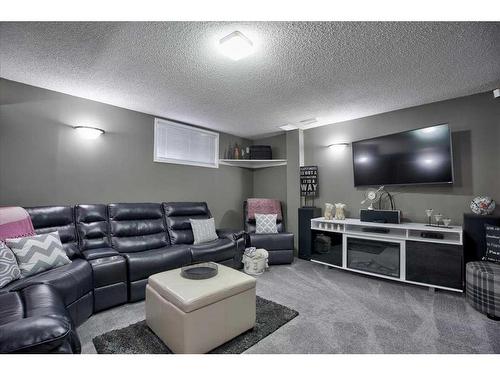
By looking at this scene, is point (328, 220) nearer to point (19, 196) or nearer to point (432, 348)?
point (432, 348)

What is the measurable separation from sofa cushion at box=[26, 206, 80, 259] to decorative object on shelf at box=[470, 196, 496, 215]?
4377 mm

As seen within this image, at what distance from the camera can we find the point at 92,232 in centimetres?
257

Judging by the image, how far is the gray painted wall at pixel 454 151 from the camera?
2.64m

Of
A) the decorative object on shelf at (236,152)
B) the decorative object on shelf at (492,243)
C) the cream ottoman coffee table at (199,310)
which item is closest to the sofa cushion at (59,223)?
the cream ottoman coffee table at (199,310)

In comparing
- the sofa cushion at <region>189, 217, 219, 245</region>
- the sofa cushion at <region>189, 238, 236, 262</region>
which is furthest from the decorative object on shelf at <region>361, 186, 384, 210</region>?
the sofa cushion at <region>189, 217, 219, 245</region>

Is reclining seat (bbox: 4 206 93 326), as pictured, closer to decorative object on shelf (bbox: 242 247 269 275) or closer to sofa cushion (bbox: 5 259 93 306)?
sofa cushion (bbox: 5 259 93 306)

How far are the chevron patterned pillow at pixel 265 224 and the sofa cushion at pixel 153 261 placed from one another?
145cm

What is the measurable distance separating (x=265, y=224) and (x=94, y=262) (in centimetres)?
245

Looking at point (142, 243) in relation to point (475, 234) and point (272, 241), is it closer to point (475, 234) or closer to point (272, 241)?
point (272, 241)

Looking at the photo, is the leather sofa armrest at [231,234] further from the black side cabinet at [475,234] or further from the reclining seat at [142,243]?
the black side cabinet at [475,234]

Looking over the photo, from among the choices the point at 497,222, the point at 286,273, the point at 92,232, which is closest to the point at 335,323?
the point at 286,273

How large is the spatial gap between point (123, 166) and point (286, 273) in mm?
2776

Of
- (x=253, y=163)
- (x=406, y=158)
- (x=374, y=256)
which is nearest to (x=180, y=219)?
(x=253, y=163)

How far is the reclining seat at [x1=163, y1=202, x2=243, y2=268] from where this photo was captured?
2941 mm
